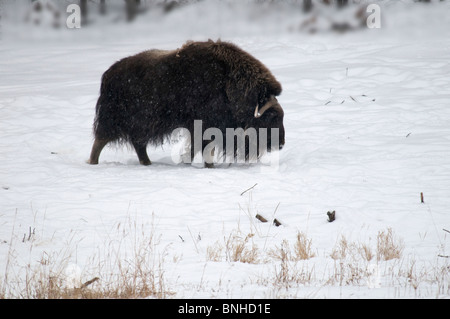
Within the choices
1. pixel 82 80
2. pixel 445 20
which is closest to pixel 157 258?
pixel 82 80

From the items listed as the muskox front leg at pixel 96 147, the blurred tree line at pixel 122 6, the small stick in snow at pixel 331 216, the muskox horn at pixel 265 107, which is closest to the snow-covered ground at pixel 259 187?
the small stick in snow at pixel 331 216

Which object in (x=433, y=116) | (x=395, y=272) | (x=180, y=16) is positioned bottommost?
(x=395, y=272)

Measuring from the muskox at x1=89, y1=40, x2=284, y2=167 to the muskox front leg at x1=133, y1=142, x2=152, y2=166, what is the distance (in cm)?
14

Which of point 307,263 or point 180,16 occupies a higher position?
point 180,16

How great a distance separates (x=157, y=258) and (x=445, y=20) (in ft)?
44.6

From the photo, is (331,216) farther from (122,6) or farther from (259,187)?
(122,6)

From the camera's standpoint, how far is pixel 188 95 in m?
7.54

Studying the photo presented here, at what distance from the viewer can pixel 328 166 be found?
742 centimetres

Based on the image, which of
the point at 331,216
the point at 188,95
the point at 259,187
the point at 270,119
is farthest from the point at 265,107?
the point at 331,216

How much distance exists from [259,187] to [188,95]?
6.36ft

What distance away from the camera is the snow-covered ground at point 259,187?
4.20m

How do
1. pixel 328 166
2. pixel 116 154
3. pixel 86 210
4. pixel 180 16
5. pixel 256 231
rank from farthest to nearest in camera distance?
pixel 180 16
pixel 116 154
pixel 328 166
pixel 86 210
pixel 256 231

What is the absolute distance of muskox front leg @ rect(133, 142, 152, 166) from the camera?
26.2ft

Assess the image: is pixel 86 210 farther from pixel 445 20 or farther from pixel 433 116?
pixel 445 20
